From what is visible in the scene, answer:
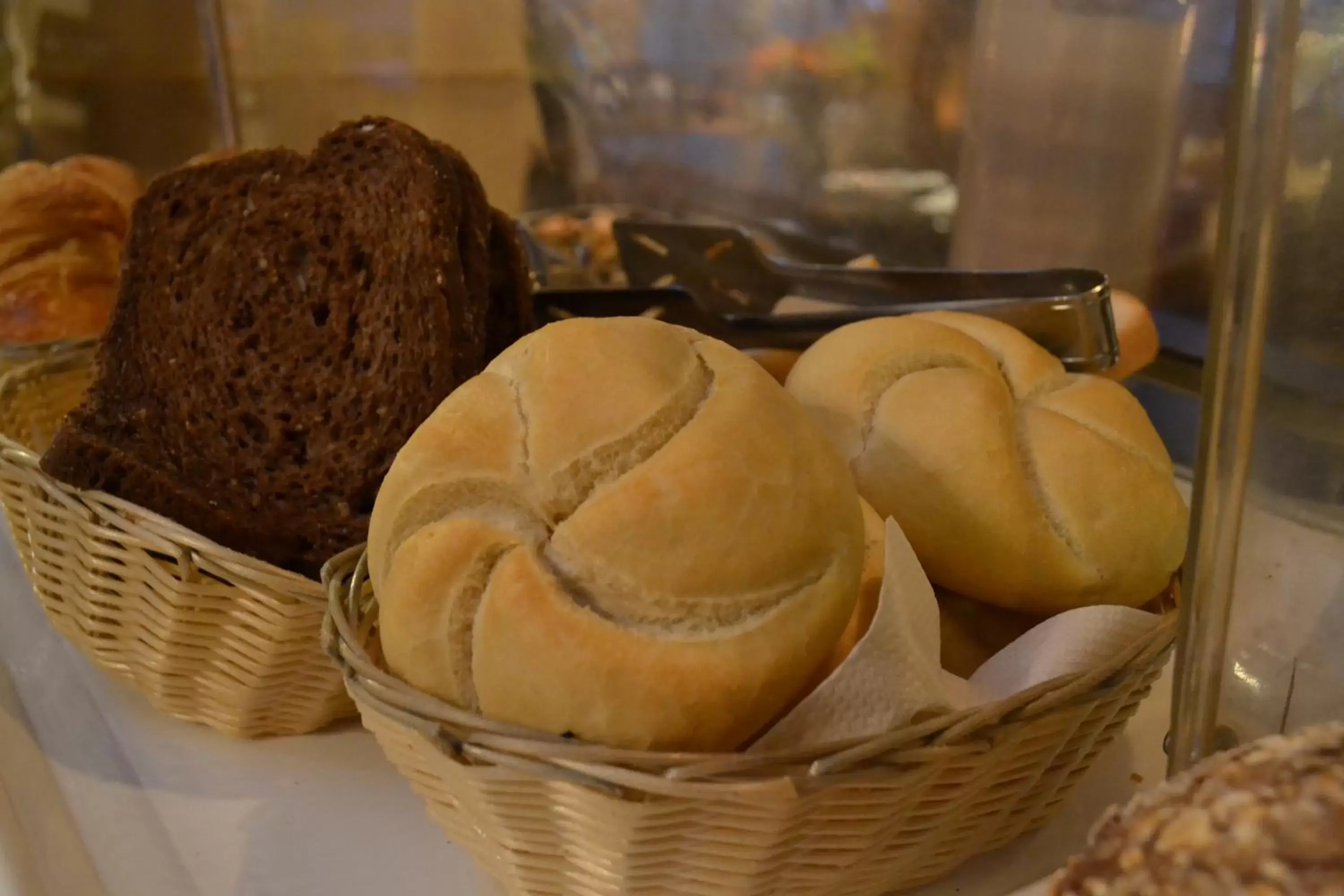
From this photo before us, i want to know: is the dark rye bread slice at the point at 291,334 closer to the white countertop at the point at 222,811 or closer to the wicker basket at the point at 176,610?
the wicker basket at the point at 176,610

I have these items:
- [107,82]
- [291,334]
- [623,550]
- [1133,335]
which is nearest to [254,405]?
[291,334]

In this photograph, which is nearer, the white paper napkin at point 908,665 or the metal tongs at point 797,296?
the white paper napkin at point 908,665

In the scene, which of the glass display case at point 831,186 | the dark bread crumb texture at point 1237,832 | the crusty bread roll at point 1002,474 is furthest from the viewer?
the crusty bread roll at point 1002,474

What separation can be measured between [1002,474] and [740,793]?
0.23m

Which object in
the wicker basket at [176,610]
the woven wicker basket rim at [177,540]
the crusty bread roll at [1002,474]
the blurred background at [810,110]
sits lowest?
the wicker basket at [176,610]

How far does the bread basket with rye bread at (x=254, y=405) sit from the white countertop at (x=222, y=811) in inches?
1.3

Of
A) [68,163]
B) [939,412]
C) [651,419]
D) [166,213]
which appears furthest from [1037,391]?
[68,163]

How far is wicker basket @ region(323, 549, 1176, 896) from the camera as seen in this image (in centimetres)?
40

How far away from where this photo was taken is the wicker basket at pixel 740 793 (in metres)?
0.40

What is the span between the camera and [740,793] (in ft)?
1.29

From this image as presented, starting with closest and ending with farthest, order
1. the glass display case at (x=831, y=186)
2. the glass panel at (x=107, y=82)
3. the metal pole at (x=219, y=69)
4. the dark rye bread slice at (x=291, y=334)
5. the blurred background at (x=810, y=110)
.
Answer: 1. the glass display case at (x=831, y=186)
2. the dark rye bread slice at (x=291, y=334)
3. the blurred background at (x=810, y=110)
4. the glass panel at (x=107, y=82)
5. the metal pole at (x=219, y=69)

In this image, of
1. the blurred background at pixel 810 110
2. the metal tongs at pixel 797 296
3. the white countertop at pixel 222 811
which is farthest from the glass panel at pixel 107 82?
the white countertop at pixel 222 811

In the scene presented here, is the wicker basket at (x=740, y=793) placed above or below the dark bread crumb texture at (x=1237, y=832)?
below

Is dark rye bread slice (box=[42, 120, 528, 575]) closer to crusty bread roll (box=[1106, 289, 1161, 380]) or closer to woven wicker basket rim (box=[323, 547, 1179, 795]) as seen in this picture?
woven wicker basket rim (box=[323, 547, 1179, 795])
